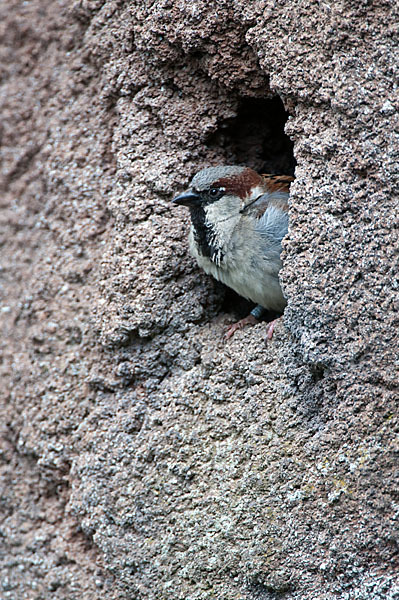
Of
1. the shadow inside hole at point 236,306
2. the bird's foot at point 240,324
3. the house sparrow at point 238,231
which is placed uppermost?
the house sparrow at point 238,231

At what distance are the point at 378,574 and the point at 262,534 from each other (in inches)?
12.6

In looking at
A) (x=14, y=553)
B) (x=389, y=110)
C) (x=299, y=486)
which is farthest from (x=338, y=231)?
(x=14, y=553)

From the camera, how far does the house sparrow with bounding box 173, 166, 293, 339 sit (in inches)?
88.7

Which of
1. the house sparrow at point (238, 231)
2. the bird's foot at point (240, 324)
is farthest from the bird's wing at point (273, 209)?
the bird's foot at point (240, 324)

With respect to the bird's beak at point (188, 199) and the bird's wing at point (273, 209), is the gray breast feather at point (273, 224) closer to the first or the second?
the bird's wing at point (273, 209)

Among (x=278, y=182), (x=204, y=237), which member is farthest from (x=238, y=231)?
(x=278, y=182)

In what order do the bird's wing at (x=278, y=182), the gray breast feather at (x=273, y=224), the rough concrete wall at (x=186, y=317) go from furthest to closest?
the bird's wing at (x=278, y=182) → the gray breast feather at (x=273, y=224) → the rough concrete wall at (x=186, y=317)

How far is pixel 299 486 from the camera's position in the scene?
75.2 inches

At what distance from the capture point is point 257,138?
8.56ft

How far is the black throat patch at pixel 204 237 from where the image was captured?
7.47ft

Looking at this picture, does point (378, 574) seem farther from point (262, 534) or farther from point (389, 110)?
point (389, 110)

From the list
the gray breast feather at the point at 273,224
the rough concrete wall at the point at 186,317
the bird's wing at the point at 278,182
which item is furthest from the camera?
the bird's wing at the point at 278,182

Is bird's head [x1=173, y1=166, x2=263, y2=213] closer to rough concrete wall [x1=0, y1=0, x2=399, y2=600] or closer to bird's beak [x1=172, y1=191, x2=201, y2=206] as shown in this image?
bird's beak [x1=172, y1=191, x2=201, y2=206]

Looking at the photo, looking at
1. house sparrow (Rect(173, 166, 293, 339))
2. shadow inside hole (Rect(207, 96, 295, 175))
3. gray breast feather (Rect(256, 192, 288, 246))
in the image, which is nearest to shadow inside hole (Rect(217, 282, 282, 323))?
house sparrow (Rect(173, 166, 293, 339))
